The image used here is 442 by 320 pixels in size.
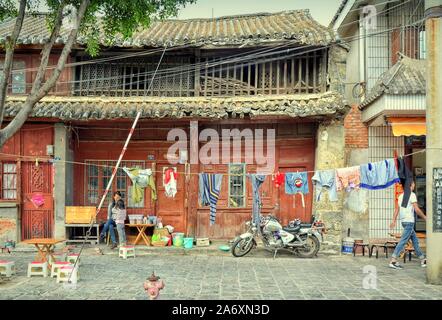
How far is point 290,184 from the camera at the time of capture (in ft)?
40.6

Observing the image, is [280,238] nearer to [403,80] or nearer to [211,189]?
[211,189]

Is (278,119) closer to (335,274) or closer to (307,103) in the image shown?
(307,103)

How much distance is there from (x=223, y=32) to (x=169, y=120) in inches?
153

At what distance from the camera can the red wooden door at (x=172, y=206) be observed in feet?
46.3

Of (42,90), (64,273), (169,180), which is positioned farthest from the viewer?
(169,180)

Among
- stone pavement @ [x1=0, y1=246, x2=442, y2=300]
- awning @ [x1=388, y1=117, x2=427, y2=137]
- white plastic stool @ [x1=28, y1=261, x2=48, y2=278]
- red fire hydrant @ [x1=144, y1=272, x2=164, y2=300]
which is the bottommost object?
stone pavement @ [x1=0, y1=246, x2=442, y2=300]

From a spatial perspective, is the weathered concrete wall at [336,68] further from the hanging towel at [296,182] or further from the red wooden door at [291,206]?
the hanging towel at [296,182]

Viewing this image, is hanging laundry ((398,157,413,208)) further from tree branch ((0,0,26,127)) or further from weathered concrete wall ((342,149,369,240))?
tree branch ((0,0,26,127))

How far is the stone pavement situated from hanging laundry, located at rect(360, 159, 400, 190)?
2.00 m

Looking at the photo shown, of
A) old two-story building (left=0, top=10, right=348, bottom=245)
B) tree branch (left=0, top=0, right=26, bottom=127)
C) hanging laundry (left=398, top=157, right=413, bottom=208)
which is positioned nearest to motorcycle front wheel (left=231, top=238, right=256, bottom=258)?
old two-story building (left=0, top=10, right=348, bottom=245)

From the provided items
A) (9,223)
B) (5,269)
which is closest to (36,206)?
Answer: (9,223)

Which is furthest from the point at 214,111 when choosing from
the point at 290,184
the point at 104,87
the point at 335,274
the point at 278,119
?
the point at 335,274

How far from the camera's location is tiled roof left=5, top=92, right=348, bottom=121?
41.1 feet

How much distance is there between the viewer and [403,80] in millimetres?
12070
